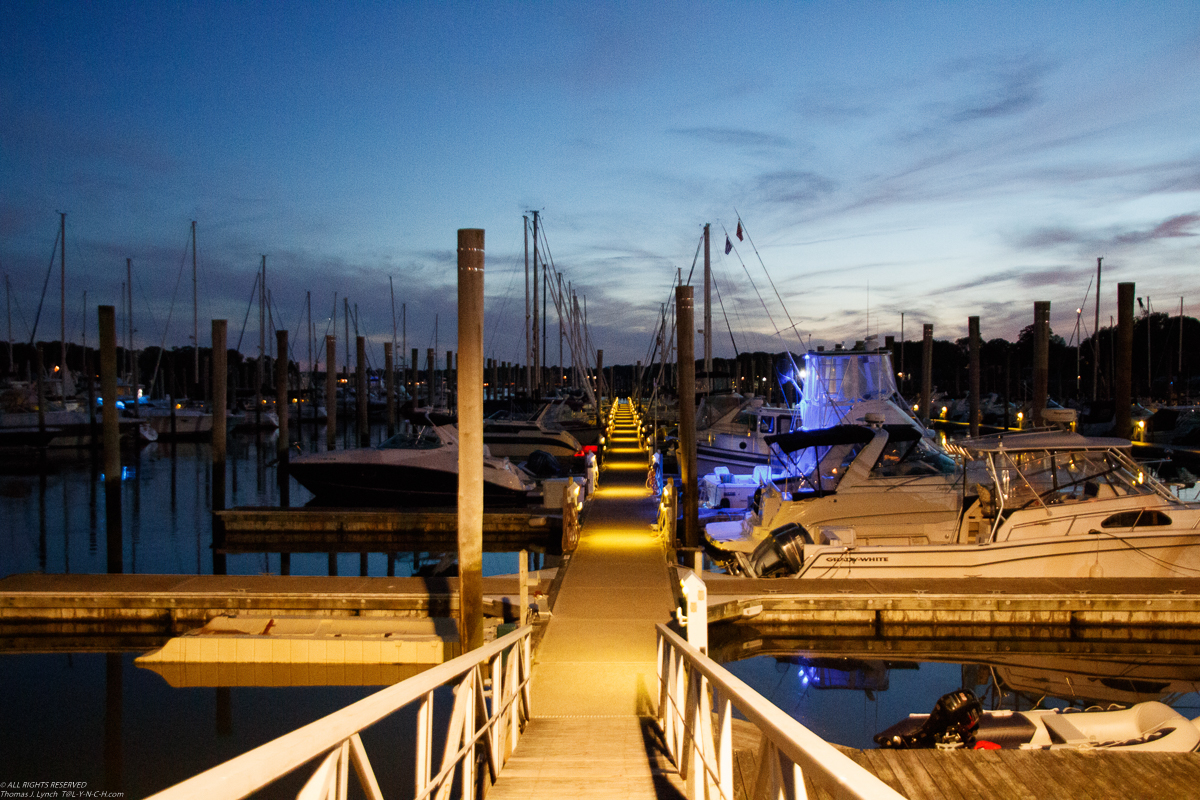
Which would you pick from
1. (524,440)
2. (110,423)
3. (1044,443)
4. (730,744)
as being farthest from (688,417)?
(524,440)

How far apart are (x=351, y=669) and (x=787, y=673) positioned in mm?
6250

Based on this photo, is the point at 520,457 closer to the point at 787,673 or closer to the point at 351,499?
the point at 351,499

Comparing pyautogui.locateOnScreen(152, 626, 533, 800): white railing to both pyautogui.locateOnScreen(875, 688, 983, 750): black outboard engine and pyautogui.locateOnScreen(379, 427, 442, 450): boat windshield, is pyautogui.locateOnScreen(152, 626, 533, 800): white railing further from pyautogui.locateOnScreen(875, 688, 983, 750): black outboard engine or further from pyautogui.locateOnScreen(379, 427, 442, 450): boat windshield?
pyautogui.locateOnScreen(379, 427, 442, 450): boat windshield

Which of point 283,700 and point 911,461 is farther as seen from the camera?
point 911,461

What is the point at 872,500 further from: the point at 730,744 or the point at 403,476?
the point at 403,476

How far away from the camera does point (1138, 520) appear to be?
12703mm

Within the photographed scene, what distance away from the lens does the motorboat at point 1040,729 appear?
278 inches

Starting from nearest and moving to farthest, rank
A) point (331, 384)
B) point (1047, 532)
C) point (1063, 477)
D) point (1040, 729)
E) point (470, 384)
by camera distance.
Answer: point (1040, 729) → point (470, 384) → point (1047, 532) → point (1063, 477) → point (331, 384)

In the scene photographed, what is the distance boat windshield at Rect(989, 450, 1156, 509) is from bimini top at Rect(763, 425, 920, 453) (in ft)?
8.88

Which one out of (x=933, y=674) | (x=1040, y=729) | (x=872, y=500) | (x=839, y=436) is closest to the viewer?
(x=1040, y=729)

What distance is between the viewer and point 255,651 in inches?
410

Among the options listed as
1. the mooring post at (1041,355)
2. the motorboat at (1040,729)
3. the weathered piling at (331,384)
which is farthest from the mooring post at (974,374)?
the motorboat at (1040,729)

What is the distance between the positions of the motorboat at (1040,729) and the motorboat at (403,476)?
17.8 meters

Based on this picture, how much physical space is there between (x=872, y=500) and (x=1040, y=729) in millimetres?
7020
